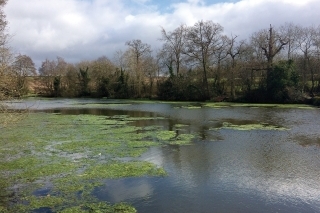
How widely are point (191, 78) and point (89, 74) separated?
28.2 m

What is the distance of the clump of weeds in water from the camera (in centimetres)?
815

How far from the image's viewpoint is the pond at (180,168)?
27.3 feet

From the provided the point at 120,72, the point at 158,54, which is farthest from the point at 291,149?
the point at 120,72

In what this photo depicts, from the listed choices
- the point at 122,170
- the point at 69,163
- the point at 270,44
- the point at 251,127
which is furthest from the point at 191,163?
the point at 270,44

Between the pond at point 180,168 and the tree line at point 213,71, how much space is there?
20848mm

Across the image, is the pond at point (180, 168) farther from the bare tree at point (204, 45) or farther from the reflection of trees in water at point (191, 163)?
the bare tree at point (204, 45)

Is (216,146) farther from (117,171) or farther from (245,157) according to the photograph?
(117,171)

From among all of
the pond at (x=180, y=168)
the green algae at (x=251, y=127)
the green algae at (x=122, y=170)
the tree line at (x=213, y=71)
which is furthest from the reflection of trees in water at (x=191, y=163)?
the tree line at (x=213, y=71)

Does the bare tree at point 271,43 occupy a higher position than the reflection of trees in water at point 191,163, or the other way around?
the bare tree at point 271,43

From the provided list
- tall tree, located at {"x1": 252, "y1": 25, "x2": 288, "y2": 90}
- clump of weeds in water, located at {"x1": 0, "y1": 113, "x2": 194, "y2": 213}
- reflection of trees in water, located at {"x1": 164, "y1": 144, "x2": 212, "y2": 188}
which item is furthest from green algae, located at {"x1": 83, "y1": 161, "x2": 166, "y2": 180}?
tall tree, located at {"x1": 252, "y1": 25, "x2": 288, "y2": 90}

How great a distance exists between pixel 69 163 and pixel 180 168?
4379 millimetres

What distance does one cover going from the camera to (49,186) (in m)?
9.36

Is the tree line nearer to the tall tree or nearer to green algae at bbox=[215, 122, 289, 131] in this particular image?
the tall tree

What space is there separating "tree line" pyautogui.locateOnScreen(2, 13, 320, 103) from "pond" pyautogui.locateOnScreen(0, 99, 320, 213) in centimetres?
2085
